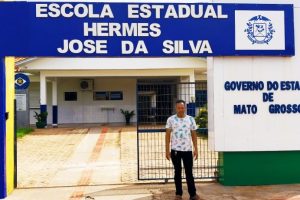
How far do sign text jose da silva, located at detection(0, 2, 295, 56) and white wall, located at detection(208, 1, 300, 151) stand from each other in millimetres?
243

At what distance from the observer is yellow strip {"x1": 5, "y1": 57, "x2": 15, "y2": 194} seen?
7.77m

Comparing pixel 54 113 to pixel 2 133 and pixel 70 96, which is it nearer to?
pixel 70 96

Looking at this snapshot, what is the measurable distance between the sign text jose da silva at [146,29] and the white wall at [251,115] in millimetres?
243

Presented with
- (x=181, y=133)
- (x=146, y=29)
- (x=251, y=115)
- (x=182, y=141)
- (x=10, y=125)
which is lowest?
(x=182, y=141)

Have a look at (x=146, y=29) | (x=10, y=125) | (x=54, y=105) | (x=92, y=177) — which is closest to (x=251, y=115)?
(x=146, y=29)

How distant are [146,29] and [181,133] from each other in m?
2.16

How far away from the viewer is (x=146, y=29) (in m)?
7.88

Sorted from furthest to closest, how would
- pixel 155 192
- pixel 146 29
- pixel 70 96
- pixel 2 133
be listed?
1. pixel 70 96
2. pixel 146 29
3. pixel 155 192
4. pixel 2 133

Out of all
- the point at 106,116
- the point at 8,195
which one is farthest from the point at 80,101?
the point at 8,195

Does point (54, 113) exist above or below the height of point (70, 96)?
below

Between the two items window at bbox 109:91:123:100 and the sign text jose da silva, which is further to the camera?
window at bbox 109:91:123:100

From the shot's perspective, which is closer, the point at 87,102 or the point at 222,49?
the point at 222,49

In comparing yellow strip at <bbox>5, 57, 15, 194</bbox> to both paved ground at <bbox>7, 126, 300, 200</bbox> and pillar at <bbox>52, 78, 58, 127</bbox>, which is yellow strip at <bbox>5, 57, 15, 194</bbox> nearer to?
→ paved ground at <bbox>7, 126, 300, 200</bbox>

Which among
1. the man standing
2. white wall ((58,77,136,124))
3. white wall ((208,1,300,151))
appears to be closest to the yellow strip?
the man standing
